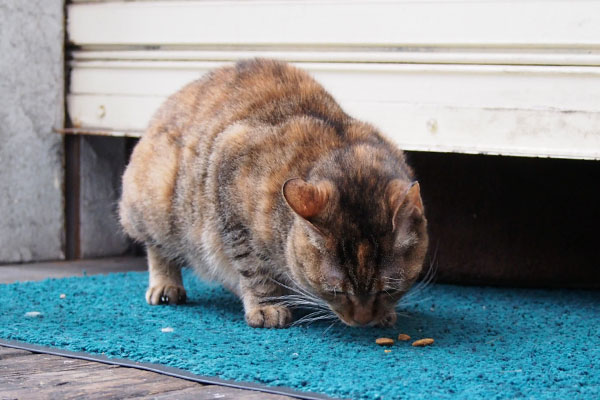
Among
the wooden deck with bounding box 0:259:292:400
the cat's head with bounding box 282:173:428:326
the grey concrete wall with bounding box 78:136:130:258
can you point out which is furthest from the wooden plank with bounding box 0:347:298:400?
the grey concrete wall with bounding box 78:136:130:258

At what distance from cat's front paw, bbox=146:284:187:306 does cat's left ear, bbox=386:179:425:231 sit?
45.5 inches

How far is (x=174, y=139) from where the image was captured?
327 cm

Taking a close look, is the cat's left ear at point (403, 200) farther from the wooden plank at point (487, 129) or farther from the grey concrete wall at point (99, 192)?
the grey concrete wall at point (99, 192)

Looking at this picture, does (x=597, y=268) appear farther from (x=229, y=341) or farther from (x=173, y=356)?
(x=173, y=356)

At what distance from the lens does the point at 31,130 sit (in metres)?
4.25

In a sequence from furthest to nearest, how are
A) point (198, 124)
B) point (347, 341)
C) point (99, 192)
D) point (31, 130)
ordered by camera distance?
point (99, 192) → point (31, 130) → point (198, 124) → point (347, 341)

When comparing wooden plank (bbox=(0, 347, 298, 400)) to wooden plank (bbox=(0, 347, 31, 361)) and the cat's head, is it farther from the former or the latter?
the cat's head

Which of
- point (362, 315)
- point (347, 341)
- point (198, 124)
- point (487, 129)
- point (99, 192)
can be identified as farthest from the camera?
point (99, 192)

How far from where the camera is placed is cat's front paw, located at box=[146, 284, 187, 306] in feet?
10.8

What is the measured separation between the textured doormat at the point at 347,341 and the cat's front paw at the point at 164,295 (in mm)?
49

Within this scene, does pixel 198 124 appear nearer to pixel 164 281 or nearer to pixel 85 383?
pixel 164 281

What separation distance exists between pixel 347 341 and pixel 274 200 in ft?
1.67

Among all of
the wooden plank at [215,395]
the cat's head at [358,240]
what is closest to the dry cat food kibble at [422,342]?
the cat's head at [358,240]

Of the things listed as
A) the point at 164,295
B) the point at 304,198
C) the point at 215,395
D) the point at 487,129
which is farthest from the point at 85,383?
the point at 487,129
